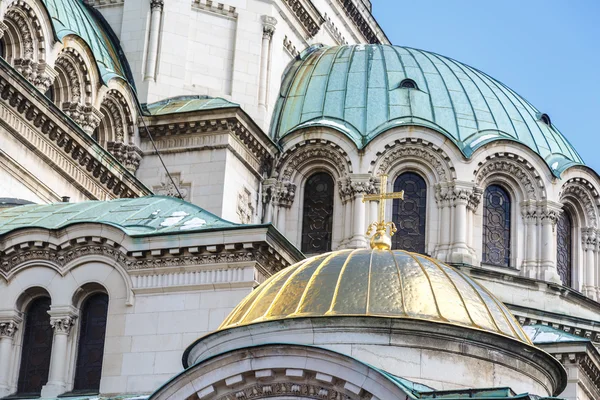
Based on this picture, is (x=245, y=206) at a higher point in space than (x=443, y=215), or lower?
lower

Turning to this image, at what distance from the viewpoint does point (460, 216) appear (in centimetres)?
4131

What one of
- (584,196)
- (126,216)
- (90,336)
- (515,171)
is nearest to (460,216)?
(515,171)

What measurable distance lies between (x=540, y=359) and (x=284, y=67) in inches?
906

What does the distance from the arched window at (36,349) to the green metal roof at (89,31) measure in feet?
26.7

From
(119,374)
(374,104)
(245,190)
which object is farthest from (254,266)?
(374,104)

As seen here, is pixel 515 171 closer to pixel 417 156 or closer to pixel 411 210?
pixel 417 156

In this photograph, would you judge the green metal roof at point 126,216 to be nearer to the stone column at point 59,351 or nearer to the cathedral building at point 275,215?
the cathedral building at point 275,215

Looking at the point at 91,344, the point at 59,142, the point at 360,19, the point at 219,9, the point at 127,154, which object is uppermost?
the point at 360,19

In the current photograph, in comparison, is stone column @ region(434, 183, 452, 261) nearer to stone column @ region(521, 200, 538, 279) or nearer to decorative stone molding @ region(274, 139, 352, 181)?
stone column @ region(521, 200, 538, 279)

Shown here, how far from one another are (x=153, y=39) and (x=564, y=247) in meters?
12.2

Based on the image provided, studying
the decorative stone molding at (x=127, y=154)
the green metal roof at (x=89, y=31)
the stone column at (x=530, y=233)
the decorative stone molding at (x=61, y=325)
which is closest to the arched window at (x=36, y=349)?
the decorative stone molding at (x=61, y=325)

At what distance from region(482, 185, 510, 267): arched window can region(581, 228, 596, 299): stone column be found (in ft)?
9.16

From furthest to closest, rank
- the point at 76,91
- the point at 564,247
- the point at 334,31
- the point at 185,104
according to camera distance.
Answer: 1. the point at 334,31
2. the point at 564,247
3. the point at 185,104
4. the point at 76,91

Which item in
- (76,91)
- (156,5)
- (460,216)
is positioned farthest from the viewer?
(460,216)
